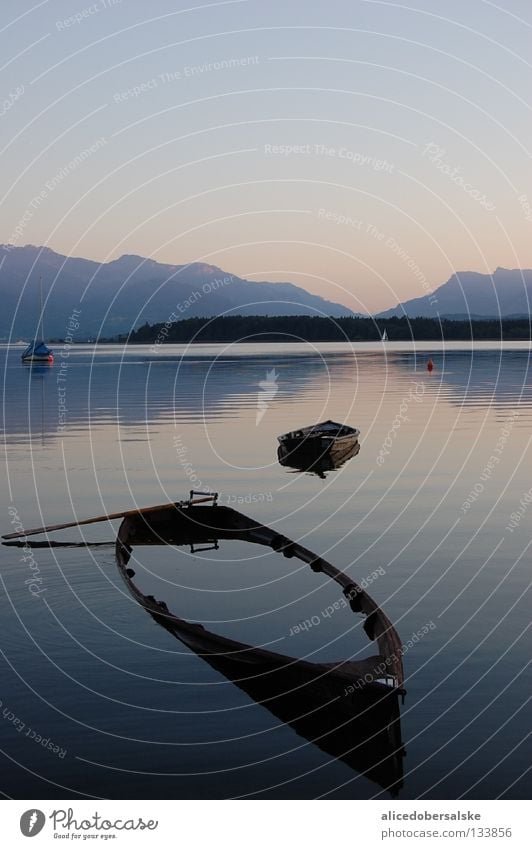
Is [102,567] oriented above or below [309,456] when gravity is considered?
below

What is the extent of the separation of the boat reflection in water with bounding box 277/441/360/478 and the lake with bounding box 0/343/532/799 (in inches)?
32.1

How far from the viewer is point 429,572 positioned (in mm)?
29781

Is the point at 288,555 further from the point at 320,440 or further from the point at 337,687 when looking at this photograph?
the point at 320,440

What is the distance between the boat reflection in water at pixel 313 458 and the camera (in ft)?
171

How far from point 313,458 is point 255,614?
90.0 ft

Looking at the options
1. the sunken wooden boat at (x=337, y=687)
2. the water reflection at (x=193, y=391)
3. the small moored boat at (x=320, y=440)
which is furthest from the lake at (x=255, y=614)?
the water reflection at (x=193, y=391)

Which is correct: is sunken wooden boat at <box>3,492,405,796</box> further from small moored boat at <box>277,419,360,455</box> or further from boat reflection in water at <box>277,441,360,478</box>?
small moored boat at <box>277,419,360,455</box>

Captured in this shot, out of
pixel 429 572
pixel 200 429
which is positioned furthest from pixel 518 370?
pixel 429 572

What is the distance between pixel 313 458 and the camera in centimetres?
5284

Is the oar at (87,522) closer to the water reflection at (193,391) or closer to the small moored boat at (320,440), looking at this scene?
the small moored boat at (320,440)

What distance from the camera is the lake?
17.0 m

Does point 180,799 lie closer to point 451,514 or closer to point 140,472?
point 451,514

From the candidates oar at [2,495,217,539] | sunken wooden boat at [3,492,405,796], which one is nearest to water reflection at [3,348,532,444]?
oar at [2,495,217,539]

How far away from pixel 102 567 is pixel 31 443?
3432 centimetres
